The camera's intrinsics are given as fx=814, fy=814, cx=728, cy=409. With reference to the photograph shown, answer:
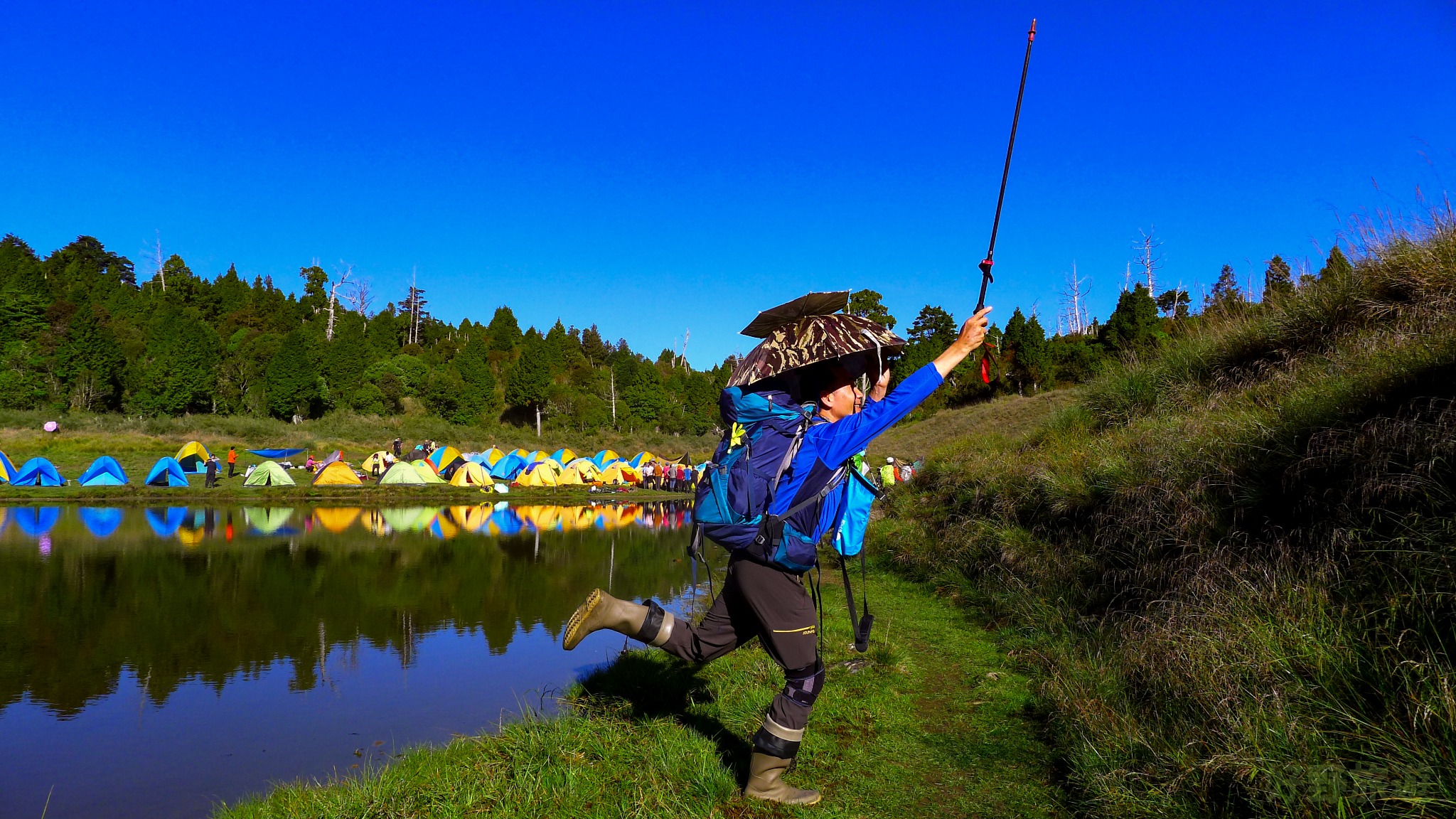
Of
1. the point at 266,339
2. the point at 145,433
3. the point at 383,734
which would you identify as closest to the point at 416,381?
the point at 266,339

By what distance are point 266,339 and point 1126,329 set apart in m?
51.2

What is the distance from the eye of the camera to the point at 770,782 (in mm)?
3338

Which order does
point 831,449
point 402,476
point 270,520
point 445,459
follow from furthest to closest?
point 445,459 < point 402,476 < point 270,520 < point 831,449

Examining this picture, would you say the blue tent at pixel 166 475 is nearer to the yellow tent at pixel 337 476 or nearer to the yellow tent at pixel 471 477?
A: the yellow tent at pixel 337 476

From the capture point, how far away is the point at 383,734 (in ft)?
16.4

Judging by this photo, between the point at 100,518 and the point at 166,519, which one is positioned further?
the point at 166,519

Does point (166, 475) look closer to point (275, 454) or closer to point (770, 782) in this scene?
point (275, 454)

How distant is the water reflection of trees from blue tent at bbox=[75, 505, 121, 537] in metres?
0.18

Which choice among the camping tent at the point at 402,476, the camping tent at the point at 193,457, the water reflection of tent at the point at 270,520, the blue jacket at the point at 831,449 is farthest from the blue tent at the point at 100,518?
the blue jacket at the point at 831,449

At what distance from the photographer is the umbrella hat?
11.2 feet

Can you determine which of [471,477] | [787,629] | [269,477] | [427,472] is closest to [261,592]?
[787,629]

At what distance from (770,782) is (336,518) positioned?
59.1 ft

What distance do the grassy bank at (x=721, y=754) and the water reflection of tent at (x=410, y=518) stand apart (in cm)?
1263

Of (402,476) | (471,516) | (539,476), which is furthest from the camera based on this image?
(539,476)
